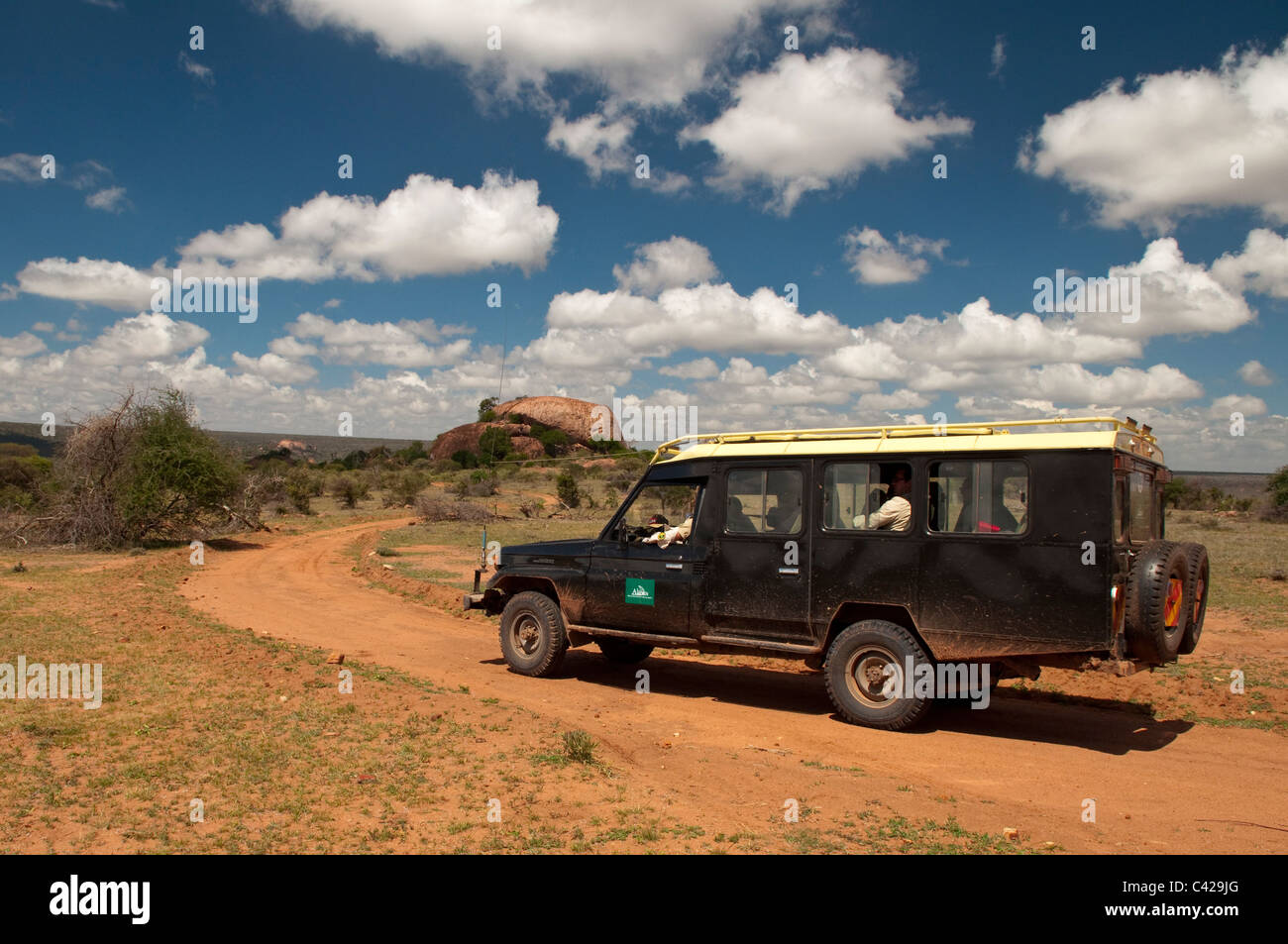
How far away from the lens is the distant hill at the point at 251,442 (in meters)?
30.4

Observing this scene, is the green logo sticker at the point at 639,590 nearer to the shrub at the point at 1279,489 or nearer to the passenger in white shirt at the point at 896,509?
the passenger in white shirt at the point at 896,509

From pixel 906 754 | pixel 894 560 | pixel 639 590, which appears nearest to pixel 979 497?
pixel 894 560

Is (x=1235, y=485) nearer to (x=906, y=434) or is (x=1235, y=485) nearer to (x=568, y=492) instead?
(x=568, y=492)

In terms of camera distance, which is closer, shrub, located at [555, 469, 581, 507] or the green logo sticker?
the green logo sticker

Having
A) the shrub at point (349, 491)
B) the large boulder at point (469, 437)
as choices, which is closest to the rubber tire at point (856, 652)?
the shrub at point (349, 491)

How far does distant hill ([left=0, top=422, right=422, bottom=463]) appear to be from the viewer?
99.7 ft

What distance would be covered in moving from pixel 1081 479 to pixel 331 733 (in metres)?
6.45

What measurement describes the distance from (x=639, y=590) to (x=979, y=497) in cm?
354

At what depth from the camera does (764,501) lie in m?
8.69

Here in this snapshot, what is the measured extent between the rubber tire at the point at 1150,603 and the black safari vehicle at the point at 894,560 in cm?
1

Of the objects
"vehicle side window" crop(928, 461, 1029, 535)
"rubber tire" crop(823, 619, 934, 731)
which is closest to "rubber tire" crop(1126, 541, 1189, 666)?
"vehicle side window" crop(928, 461, 1029, 535)

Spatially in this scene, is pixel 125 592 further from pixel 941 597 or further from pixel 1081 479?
pixel 1081 479

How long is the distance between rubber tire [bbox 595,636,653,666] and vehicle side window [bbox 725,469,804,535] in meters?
2.76

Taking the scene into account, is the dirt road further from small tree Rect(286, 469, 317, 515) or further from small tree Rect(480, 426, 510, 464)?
small tree Rect(480, 426, 510, 464)
